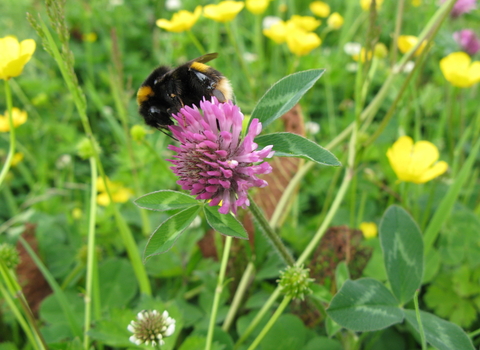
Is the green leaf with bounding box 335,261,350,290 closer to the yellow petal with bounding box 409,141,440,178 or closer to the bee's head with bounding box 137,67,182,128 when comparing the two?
the yellow petal with bounding box 409,141,440,178

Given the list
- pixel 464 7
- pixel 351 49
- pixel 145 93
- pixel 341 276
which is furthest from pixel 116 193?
pixel 464 7

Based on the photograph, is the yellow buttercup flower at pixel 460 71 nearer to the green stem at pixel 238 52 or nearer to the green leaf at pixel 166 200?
the green stem at pixel 238 52

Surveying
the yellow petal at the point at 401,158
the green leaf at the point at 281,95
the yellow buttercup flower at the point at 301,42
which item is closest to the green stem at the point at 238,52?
the yellow buttercup flower at the point at 301,42

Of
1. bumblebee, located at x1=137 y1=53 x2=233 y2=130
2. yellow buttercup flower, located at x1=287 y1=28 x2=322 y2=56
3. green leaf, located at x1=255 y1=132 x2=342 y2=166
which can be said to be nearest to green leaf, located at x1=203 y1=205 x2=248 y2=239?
green leaf, located at x1=255 y1=132 x2=342 y2=166

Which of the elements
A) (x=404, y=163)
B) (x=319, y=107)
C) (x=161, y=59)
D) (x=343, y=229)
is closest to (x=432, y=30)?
(x=404, y=163)

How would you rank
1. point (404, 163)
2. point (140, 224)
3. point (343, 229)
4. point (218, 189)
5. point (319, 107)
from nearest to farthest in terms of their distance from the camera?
point (218, 189) → point (404, 163) → point (343, 229) → point (140, 224) → point (319, 107)

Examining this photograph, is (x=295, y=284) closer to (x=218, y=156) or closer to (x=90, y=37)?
(x=218, y=156)

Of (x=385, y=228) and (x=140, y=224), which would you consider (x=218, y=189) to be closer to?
(x=385, y=228)
